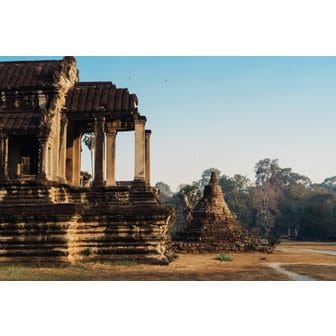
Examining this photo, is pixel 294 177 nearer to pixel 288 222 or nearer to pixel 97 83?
pixel 288 222

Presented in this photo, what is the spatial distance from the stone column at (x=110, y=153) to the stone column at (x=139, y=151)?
0.77 m

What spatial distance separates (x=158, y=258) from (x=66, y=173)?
498 cm

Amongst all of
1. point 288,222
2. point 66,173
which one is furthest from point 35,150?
point 288,222

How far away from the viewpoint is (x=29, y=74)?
51.1ft

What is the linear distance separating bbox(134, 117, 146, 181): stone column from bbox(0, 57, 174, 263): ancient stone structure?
31 millimetres

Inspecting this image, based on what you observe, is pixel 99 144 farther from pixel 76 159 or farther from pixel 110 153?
pixel 76 159

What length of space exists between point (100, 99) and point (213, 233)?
16.7m

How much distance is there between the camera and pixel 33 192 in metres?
13.6

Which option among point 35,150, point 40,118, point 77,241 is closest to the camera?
point 77,241

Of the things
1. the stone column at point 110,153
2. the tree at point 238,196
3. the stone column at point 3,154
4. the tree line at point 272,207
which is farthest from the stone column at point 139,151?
the tree at point 238,196

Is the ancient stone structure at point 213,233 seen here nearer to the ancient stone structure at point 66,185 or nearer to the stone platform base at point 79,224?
the ancient stone structure at point 66,185

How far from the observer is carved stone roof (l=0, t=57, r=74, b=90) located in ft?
49.1

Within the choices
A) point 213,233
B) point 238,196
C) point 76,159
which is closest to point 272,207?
point 238,196
